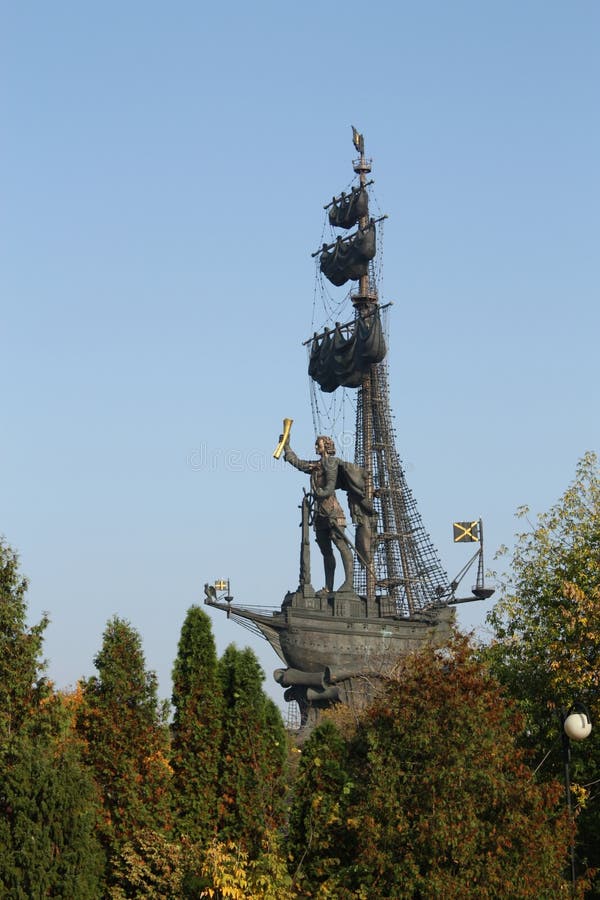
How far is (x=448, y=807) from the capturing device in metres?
20.9

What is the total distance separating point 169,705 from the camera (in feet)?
81.6

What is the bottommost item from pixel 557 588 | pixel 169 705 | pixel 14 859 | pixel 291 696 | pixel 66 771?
pixel 14 859

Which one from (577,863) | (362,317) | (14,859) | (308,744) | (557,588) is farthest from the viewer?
(362,317)

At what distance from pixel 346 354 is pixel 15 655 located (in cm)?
4753

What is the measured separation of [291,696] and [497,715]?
3734cm

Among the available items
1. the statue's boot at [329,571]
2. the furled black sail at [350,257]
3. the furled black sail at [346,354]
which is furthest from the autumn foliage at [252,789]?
the furled black sail at [350,257]

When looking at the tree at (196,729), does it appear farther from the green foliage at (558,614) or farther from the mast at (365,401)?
the mast at (365,401)

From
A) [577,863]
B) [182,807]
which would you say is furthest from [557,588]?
[182,807]

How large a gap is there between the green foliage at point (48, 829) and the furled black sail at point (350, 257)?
53.0 meters

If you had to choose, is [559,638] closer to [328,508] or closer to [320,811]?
[320,811]

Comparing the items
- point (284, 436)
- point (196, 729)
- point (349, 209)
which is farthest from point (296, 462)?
point (196, 729)

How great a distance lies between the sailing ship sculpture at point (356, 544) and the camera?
5741cm

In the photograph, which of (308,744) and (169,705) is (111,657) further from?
(308,744)

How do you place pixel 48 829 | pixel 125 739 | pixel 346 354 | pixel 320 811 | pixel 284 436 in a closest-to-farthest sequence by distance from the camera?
pixel 48 829 → pixel 320 811 → pixel 125 739 → pixel 284 436 → pixel 346 354
